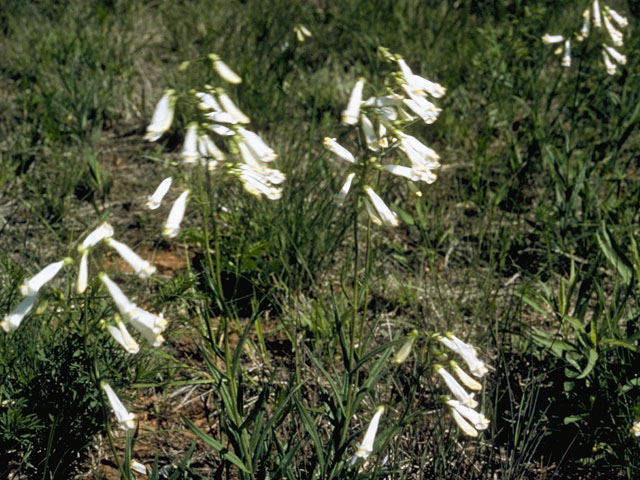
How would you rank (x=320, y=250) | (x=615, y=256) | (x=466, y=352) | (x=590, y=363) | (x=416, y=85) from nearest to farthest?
(x=466, y=352) → (x=416, y=85) → (x=590, y=363) → (x=615, y=256) → (x=320, y=250)

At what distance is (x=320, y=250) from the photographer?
3.70 m

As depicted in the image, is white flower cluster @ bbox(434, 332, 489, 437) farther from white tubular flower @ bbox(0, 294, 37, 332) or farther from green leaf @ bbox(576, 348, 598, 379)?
white tubular flower @ bbox(0, 294, 37, 332)

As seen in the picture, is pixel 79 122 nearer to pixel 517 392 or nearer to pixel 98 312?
pixel 98 312

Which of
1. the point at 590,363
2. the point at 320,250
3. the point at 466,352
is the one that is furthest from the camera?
the point at 320,250

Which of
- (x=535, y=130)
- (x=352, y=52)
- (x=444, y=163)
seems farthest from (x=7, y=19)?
(x=535, y=130)

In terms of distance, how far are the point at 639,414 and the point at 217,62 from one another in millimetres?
1920

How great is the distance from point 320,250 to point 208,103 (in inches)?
73.5

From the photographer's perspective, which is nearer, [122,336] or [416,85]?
[122,336]

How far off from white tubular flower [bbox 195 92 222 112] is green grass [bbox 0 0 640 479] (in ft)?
0.17

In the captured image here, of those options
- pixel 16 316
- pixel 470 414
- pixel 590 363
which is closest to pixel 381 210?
pixel 470 414

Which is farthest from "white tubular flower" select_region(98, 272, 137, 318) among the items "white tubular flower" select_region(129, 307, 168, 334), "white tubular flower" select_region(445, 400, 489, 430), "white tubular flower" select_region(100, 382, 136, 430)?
"white tubular flower" select_region(445, 400, 489, 430)

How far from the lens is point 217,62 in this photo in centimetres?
197

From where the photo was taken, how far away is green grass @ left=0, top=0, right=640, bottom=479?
8.28 ft

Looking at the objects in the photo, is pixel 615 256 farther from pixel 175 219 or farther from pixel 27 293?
pixel 27 293
